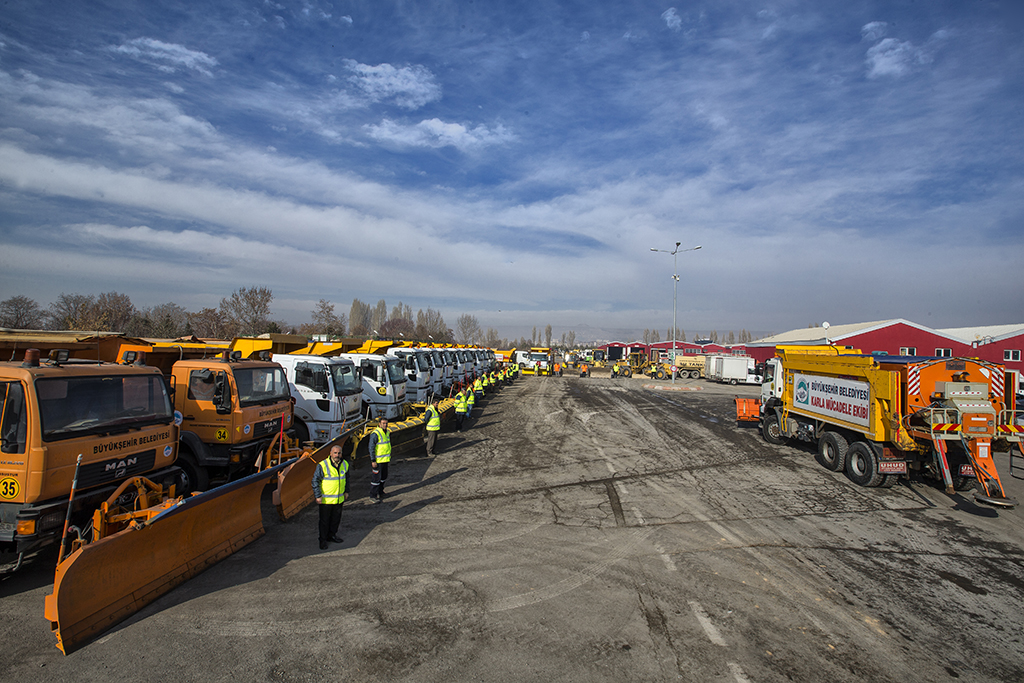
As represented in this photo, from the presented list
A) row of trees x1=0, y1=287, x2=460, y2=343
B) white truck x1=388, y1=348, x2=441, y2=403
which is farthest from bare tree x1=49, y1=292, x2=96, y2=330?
white truck x1=388, y1=348, x2=441, y2=403

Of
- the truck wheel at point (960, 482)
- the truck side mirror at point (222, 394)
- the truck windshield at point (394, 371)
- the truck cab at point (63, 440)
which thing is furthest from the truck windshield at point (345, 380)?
the truck wheel at point (960, 482)

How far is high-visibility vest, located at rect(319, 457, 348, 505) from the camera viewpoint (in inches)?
247

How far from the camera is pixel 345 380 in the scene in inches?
476

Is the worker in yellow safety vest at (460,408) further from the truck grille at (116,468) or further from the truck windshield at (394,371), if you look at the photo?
the truck grille at (116,468)

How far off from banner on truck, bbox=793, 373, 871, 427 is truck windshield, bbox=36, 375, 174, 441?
1242 centimetres

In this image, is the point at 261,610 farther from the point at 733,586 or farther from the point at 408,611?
the point at 733,586

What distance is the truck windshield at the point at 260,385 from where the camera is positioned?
8.71 metres

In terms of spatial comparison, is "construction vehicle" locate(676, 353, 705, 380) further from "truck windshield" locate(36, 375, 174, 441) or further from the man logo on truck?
"truck windshield" locate(36, 375, 174, 441)

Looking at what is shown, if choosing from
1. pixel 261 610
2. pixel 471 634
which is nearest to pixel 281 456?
pixel 261 610

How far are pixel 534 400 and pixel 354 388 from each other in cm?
1349

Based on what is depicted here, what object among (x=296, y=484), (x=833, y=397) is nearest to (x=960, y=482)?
(x=833, y=397)

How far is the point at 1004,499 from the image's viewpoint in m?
8.27

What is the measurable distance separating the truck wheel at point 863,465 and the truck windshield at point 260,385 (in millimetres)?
11733

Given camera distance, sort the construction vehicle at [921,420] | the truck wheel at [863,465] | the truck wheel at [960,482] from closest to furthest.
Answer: the construction vehicle at [921,420] → the truck wheel at [960,482] → the truck wheel at [863,465]
